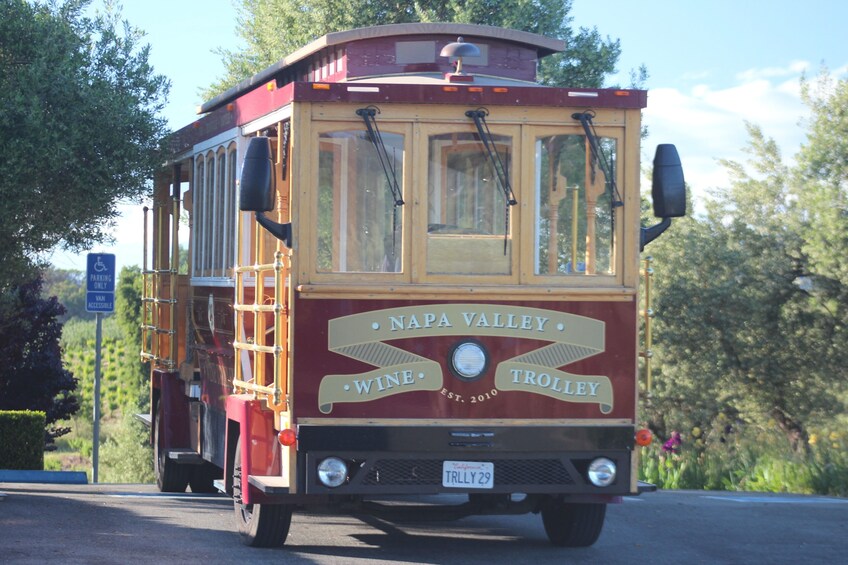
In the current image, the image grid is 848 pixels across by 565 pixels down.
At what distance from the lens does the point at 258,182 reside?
7910mm

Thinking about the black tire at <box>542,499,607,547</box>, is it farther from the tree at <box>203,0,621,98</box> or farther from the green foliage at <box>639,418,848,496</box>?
the tree at <box>203,0,621,98</box>

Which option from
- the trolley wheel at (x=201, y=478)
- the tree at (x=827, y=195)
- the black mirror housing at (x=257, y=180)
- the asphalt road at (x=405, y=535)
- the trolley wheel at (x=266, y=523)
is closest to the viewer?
the black mirror housing at (x=257, y=180)

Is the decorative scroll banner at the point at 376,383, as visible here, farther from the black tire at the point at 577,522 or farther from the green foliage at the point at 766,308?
the green foliage at the point at 766,308

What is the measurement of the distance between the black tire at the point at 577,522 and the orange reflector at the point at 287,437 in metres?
2.05

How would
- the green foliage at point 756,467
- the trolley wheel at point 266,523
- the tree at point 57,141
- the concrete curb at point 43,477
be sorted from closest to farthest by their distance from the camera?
the trolley wheel at point 266,523 → the tree at point 57,141 → the concrete curb at point 43,477 → the green foliage at point 756,467

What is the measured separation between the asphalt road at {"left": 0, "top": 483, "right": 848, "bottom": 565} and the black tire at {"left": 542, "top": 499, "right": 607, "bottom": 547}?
12 cm

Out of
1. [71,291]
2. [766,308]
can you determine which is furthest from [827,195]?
[71,291]

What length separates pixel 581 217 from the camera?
8.46m

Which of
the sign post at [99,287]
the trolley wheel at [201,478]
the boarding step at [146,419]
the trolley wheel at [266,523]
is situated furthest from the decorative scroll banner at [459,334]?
the sign post at [99,287]

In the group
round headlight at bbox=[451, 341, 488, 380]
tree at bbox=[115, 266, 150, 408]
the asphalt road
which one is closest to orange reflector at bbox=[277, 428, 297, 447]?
the asphalt road

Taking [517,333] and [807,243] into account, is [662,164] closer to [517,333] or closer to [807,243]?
[517,333]

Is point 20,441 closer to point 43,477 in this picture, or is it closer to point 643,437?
point 43,477

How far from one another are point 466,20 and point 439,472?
15916mm

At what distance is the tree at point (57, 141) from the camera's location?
11.1 m
